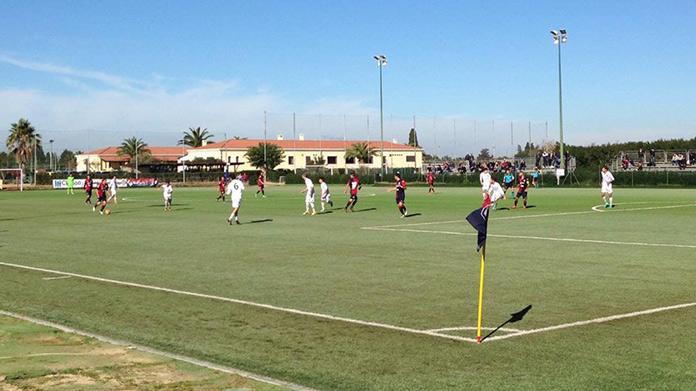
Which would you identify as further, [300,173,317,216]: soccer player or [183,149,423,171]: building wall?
[183,149,423,171]: building wall

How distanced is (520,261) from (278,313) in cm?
744

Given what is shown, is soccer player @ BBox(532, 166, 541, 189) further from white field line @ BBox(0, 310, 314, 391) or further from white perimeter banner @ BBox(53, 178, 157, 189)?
white field line @ BBox(0, 310, 314, 391)

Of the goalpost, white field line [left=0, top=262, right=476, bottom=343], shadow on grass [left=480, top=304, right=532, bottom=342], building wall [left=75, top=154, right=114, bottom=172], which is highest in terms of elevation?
building wall [left=75, top=154, right=114, bottom=172]

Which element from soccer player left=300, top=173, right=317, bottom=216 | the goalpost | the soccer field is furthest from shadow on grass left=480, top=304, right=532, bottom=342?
the goalpost

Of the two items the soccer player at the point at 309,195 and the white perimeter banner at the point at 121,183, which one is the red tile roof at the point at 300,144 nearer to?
the white perimeter banner at the point at 121,183

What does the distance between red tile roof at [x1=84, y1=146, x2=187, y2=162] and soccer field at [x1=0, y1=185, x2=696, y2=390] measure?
131177 mm

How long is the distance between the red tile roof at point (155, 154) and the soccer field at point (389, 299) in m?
131

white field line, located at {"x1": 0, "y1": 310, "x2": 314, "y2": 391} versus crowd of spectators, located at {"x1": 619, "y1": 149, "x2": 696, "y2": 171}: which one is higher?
crowd of spectators, located at {"x1": 619, "y1": 149, "x2": 696, "y2": 171}

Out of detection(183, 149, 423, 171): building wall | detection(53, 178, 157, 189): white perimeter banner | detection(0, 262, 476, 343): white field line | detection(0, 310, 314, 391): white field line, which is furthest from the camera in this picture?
detection(183, 149, 423, 171): building wall

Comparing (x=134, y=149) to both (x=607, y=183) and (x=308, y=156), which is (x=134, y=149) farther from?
Answer: (x=607, y=183)

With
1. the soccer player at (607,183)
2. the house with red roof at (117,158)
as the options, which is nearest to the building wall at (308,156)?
the house with red roof at (117,158)

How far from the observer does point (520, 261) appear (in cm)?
1750

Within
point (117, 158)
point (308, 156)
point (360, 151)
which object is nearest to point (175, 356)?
point (360, 151)

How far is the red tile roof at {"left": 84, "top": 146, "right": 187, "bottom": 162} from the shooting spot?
15388 centimetres
